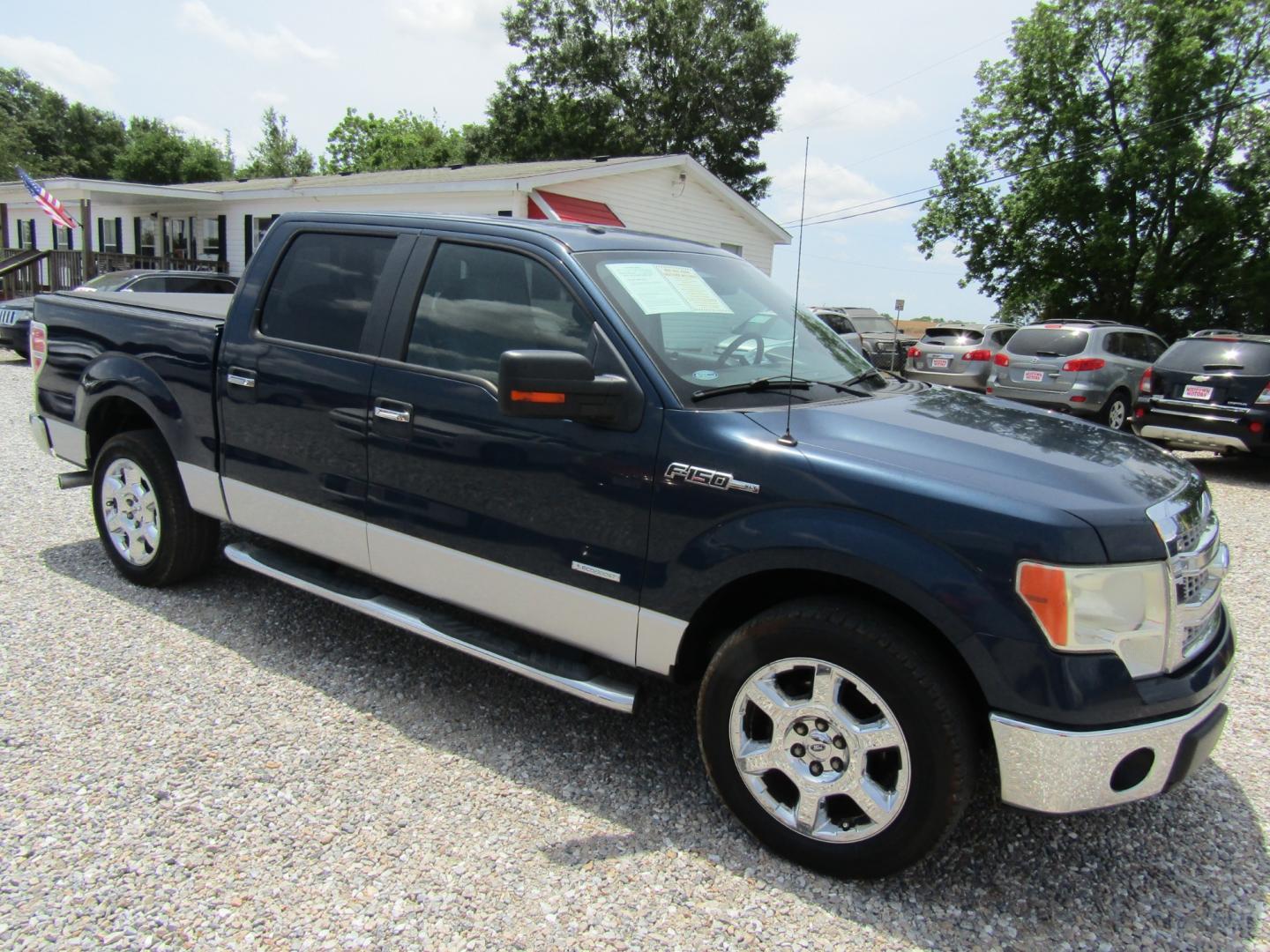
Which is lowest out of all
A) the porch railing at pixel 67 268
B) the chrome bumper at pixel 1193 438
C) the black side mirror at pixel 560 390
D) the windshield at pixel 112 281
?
the chrome bumper at pixel 1193 438

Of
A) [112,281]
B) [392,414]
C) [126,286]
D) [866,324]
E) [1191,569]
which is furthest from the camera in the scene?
[866,324]

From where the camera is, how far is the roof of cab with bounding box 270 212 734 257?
3238 millimetres

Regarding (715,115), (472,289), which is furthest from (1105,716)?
(715,115)

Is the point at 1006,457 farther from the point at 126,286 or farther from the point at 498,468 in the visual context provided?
the point at 126,286

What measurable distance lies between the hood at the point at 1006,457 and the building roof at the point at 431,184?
14.7m

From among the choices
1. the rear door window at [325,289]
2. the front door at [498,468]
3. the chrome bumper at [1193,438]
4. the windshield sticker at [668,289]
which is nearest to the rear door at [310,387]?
the rear door window at [325,289]

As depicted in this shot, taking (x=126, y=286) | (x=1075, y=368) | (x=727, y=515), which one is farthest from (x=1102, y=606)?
(x=126, y=286)

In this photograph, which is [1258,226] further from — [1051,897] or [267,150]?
[267,150]

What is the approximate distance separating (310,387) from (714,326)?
1.69 m

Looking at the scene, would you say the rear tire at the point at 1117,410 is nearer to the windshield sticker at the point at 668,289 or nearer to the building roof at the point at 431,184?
the building roof at the point at 431,184

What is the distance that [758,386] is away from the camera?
9.61 ft

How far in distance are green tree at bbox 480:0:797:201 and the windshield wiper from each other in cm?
3762

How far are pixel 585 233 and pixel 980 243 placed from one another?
2974 centimetres

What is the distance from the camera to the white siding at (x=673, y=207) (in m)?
18.6
